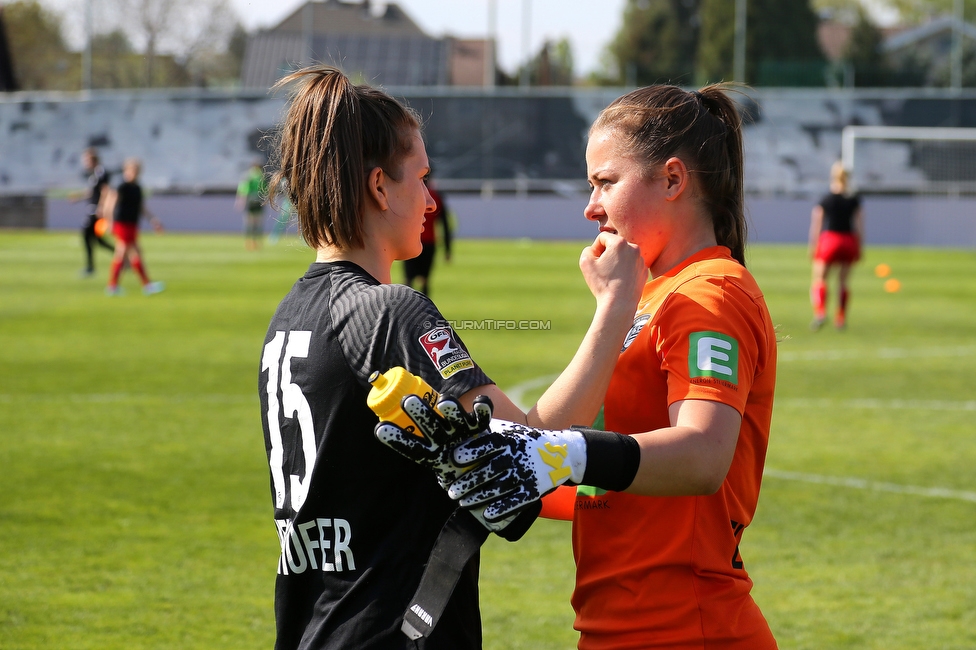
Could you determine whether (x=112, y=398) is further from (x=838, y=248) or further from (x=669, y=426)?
(x=838, y=248)

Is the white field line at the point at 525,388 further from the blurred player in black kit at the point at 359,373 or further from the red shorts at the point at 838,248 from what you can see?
the blurred player in black kit at the point at 359,373

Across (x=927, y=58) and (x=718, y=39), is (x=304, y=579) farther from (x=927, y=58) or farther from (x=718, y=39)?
(x=718, y=39)

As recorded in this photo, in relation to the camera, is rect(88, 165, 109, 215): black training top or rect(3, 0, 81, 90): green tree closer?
rect(88, 165, 109, 215): black training top

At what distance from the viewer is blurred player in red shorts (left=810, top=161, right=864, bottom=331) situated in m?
15.3

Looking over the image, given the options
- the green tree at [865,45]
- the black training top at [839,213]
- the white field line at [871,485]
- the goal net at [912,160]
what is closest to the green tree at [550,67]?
the green tree at [865,45]

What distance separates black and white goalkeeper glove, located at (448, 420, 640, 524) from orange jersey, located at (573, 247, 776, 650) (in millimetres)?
239

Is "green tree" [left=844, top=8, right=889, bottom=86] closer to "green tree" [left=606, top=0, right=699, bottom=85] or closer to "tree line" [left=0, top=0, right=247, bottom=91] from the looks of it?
"green tree" [left=606, top=0, right=699, bottom=85]

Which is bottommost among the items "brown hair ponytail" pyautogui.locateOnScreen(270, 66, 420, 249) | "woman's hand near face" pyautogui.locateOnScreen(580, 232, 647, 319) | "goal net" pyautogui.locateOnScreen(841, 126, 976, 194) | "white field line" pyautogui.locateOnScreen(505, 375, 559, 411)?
"white field line" pyautogui.locateOnScreen(505, 375, 559, 411)

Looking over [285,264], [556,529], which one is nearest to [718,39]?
[285,264]

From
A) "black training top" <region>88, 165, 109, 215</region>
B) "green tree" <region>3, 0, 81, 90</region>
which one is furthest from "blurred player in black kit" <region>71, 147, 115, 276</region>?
"green tree" <region>3, 0, 81, 90</region>

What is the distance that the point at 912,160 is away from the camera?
123 ft

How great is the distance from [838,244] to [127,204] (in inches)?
474

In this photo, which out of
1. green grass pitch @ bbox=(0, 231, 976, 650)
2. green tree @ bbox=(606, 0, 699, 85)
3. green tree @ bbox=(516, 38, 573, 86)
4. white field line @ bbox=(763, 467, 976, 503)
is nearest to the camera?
green grass pitch @ bbox=(0, 231, 976, 650)

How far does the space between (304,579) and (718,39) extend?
60.0 m
